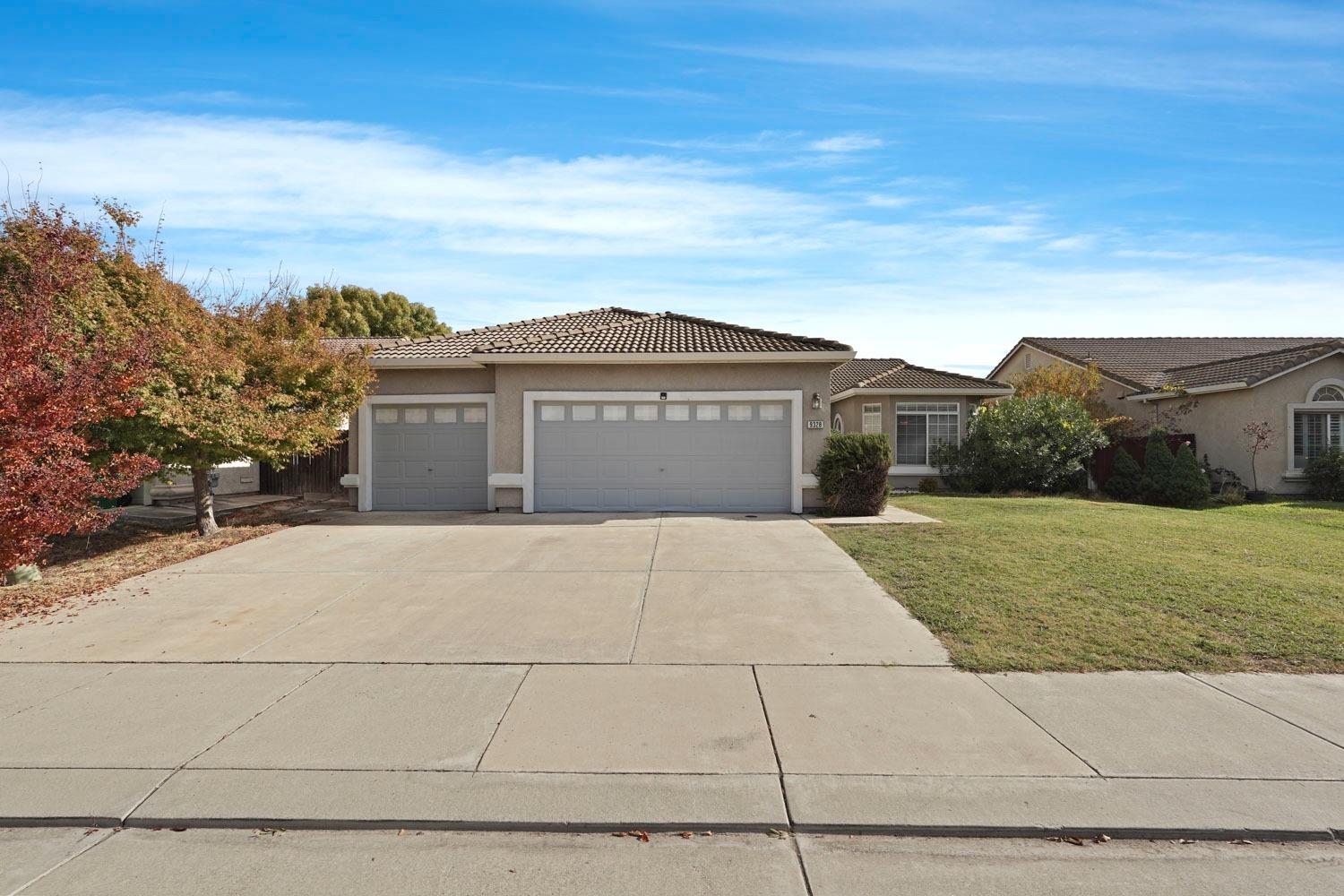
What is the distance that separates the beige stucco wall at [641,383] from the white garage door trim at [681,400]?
0.32 ft

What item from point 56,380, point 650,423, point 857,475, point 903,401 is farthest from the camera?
point 903,401

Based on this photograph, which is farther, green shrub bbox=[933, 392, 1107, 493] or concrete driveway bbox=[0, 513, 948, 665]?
green shrub bbox=[933, 392, 1107, 493]

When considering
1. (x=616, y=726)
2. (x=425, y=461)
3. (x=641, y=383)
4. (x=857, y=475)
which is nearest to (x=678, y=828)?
(x=616, y=726)

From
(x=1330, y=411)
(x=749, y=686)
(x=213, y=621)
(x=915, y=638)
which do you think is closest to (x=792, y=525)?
(x=915, y=638)

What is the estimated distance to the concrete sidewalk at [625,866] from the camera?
3.39 metres

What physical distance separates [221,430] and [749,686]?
31.1 ft

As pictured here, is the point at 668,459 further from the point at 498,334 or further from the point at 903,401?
the point at 903,401

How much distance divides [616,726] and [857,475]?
10.7 m

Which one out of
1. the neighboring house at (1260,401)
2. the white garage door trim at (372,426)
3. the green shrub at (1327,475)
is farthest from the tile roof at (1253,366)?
the white garage door trim at (372,426)

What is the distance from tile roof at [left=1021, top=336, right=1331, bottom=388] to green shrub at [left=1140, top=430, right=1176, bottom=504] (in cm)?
621

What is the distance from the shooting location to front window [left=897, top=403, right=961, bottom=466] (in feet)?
73.5

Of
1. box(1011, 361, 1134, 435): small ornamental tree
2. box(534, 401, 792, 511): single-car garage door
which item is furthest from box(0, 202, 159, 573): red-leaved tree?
box(1011, 361, 1134, 435): small ornamental tree

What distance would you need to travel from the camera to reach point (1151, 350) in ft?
91.9

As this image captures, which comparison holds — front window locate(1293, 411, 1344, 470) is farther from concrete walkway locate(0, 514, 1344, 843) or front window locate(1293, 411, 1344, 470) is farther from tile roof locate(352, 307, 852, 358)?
concrete walkway locate(0, 514, 1344, 843)
